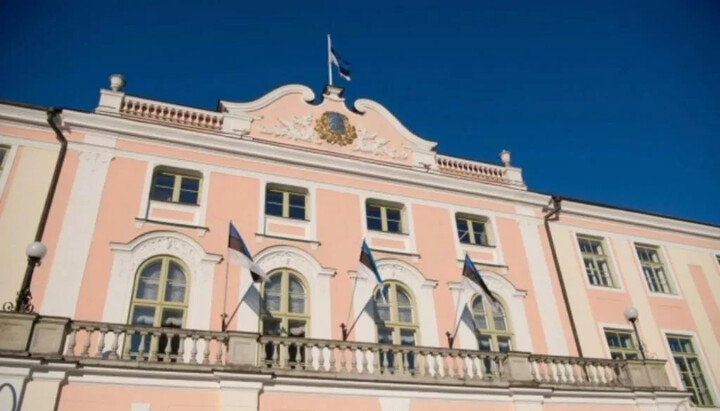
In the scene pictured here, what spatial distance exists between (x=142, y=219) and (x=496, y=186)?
1207 centimetres

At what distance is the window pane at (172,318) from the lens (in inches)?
542

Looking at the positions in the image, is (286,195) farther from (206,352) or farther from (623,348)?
(623,348)

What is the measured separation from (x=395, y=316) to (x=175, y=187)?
739 cm

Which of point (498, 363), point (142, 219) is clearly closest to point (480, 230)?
point (498, 363)

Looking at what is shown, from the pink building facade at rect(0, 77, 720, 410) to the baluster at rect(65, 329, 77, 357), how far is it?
4 cm

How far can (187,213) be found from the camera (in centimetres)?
1562

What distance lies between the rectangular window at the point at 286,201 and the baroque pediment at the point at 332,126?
1.71 m

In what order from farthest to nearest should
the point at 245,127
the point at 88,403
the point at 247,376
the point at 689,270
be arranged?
the point at 689,270
the point at 245,127
the point at 247,376
the point at 88,403

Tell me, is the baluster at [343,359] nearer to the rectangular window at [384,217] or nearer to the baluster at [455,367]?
the baluster at [455,367]

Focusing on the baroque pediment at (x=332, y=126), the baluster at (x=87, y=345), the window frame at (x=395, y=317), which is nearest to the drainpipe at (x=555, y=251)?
the baroque pediment at (x=332, y=126)

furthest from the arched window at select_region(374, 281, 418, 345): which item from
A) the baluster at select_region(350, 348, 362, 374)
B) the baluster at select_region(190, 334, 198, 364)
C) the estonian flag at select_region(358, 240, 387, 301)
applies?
the baluster at select_region(190, 334, 198, 364)

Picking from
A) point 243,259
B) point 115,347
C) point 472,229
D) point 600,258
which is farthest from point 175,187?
point 600,258

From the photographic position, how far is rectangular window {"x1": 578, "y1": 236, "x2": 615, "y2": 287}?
20250 millimetres

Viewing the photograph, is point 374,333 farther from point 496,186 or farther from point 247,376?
point 496,186
